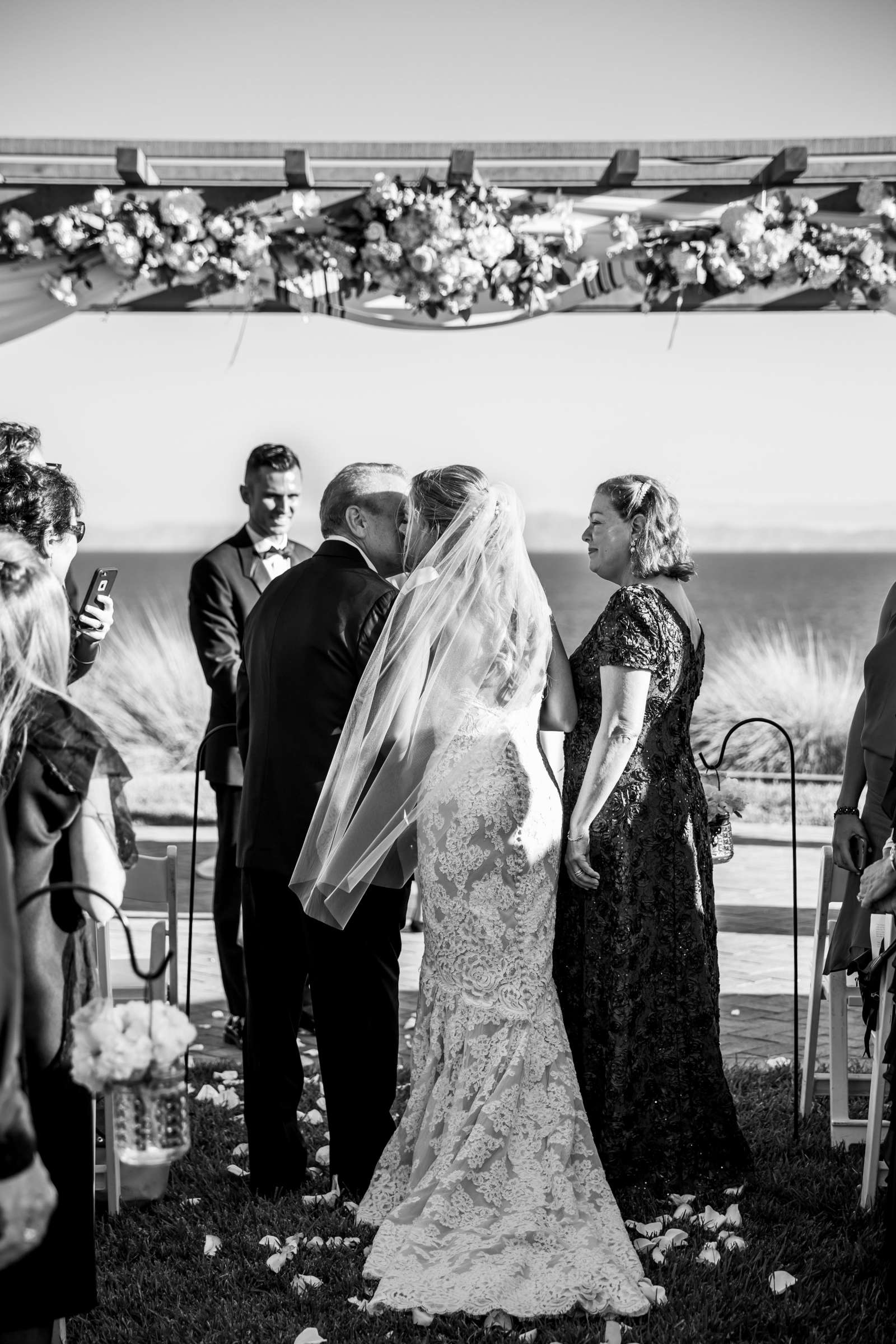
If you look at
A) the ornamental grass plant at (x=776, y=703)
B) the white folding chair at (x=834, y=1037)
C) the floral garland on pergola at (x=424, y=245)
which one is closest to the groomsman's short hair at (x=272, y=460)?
the floral garland on pergola at (x=424, y=245)

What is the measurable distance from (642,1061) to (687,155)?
3.92 m

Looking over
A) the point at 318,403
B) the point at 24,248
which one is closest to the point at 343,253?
the point at 24,248

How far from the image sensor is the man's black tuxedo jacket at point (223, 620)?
5430 mm

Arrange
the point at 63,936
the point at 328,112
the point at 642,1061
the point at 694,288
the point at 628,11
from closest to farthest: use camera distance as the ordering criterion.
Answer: the point at 63,936 → the point at 642,1061 → the point at 694,288 → the point at 628,11 → the point at 328,112

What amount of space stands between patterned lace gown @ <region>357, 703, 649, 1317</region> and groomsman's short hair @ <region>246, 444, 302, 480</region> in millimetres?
2367

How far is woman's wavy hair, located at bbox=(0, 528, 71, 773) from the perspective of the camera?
247 cm

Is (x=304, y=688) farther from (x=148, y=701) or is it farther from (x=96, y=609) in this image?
(x=148, y=701)

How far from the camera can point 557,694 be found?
374 centimetres

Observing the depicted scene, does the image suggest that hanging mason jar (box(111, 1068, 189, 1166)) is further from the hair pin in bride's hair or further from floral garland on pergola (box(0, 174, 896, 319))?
floral garland on pergola (box(0, 174, 896, 319))

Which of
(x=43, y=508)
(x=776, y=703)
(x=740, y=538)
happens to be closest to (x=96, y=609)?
(x=43, y=508)

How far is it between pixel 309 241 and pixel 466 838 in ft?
10.7

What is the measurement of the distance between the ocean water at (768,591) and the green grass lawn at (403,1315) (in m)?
18.3

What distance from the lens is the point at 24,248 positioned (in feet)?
18.3

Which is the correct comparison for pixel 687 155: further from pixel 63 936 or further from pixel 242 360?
pixel 242 360
